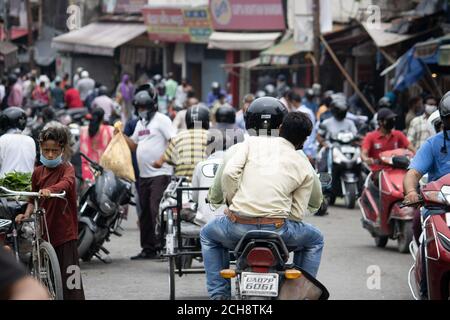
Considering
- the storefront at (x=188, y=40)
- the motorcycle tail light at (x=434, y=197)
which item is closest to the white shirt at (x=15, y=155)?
the motorcycle tail light at (x=434, y=197)

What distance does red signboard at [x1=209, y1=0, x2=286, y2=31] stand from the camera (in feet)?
121

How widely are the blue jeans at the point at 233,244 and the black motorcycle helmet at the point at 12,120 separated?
4248 mm

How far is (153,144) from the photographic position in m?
12.6

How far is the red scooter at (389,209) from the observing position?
12867 mm

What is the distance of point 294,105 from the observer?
21.0 metres

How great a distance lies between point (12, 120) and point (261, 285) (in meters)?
4.95

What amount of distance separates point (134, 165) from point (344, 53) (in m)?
18.6

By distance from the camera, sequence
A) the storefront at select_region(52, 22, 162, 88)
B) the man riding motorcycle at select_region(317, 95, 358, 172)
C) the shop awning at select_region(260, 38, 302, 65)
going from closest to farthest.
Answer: the man riding motorcycle at select_region(317, 95, 358, 172)
the shop awning at select_region(260, 38, 302, 65)
the storefront at select_region(52, 22, 162, 88)

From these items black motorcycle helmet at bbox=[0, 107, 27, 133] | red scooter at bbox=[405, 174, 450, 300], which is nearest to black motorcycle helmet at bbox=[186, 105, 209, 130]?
black motorcycle helmet at bbox=[0, 107, 27, 133]

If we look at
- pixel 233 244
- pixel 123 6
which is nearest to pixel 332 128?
pixel 233 244

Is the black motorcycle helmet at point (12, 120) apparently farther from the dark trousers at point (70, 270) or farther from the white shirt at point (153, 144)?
the dark trousers at point (70, 270)

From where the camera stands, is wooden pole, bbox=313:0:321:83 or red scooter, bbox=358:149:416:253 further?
wooden pole, bbox=313:0:321:83

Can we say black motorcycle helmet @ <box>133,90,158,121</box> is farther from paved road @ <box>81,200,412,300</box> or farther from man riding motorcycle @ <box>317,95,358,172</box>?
man riding motorcycle @ <box>317,95,358,172</box>

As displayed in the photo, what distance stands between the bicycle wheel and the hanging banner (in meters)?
32.0
